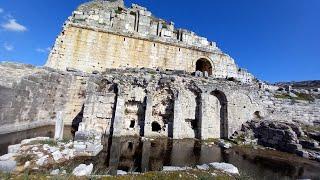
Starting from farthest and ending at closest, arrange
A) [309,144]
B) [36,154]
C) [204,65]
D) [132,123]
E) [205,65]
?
1. [204,65]
2. [205,65]
3. [132,123]
4. [309,144]
5. [36,154]

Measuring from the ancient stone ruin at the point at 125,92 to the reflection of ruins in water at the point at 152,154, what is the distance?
102cm

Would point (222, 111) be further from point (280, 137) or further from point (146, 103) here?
point (146, 103)

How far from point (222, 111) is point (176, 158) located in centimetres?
767

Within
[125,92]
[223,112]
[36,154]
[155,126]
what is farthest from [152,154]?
[223,112]

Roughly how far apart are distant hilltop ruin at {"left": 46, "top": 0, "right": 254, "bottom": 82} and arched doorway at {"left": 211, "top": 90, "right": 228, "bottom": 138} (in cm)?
239

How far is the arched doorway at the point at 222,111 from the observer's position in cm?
1566

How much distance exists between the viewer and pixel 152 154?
10109 mm

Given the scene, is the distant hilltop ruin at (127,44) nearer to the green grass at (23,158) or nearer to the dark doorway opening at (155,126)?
the dark doorway opening at (155,126)

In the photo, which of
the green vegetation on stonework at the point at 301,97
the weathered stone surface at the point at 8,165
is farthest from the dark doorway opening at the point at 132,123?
the green vegetation on stonework at the point at 301,97

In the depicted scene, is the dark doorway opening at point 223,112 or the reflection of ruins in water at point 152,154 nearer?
the reflection of ruins in water at point 152,154

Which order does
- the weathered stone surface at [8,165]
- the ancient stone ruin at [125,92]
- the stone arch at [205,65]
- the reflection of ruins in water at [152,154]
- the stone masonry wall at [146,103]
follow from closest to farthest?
the weathered stone surface at [8,165]
the reflection of ruins in water at [152,154]
the ancient stone ruin at [125,92]
the stone masonry wall at [146,103]
the stone arch at [205,65]

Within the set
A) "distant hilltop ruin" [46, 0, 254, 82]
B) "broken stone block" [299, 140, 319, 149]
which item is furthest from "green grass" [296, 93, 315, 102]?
"broken stone block" [299, 140, 319, 149]

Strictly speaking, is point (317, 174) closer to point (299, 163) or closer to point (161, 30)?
point (299, 163)

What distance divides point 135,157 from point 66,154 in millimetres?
2789
